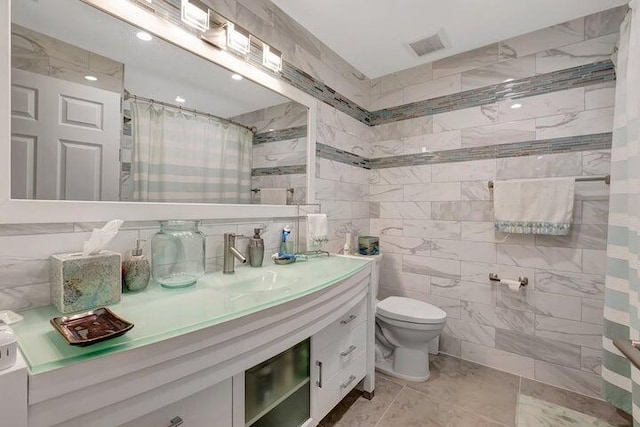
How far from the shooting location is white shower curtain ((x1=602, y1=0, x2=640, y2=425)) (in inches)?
50.8

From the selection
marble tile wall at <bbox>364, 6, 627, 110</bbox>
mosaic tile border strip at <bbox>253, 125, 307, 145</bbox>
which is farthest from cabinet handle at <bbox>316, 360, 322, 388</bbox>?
marble tile wall at <bbox>364, 6, 627, 110</bbox>

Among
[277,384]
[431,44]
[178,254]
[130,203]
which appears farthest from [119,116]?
[431,44]

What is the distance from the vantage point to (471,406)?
167cm

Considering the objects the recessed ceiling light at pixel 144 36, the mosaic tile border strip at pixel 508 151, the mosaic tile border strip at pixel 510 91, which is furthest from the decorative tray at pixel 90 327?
the mosaic tile border strip at pixel 510 91

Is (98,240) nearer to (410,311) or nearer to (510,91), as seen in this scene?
(410,311)

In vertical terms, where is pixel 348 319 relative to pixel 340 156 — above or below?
below

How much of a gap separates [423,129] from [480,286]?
50.8 inches

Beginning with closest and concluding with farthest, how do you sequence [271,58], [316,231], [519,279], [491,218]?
1. [271,58]
2. [316,231]
3. [519,279]
4. [491,218]

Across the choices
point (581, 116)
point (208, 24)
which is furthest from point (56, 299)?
point (581, 116)

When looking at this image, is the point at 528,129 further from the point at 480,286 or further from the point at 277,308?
the point at 277,308

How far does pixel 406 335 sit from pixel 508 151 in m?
1.44

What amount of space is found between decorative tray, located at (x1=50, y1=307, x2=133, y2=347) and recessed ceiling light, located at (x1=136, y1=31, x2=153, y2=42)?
40.4 inches

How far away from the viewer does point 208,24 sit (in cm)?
131

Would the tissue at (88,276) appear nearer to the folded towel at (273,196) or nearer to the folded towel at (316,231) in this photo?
the folded towel at (273,196)
